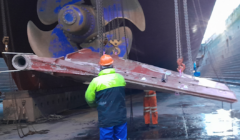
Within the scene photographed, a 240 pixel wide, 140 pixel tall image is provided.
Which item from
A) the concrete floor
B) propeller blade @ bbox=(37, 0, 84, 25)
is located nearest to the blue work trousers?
the concrete floor

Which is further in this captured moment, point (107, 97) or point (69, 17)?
point (69, 17)

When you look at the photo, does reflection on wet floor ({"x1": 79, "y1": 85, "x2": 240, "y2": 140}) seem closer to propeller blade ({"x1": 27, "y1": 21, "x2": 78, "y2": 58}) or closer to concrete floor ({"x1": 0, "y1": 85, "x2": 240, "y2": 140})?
concrete floor ({"x1": 0, "y1": 85, "x2": 240, "y2": 140})

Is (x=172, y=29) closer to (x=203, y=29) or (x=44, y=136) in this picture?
(x=203, y=29)

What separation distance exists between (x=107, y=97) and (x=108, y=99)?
29 mm

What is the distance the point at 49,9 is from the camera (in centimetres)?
673

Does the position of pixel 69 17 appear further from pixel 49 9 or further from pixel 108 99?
pixel 108 99

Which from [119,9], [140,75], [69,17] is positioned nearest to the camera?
[140,75]

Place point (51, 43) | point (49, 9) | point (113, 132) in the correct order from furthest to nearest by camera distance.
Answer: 1. point (51, 43)
2. point (49, 9)
3. point (113, 132)

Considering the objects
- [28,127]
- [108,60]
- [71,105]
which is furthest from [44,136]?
[71,105]

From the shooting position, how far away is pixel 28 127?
5523mm

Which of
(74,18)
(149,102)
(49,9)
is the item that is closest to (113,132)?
(149,102)

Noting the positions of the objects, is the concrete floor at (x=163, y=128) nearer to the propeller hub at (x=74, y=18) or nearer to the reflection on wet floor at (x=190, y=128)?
the reflection on wet floor at (x=190, y=128)

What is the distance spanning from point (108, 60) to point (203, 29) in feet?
27.9

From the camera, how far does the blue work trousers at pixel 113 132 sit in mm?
2813
